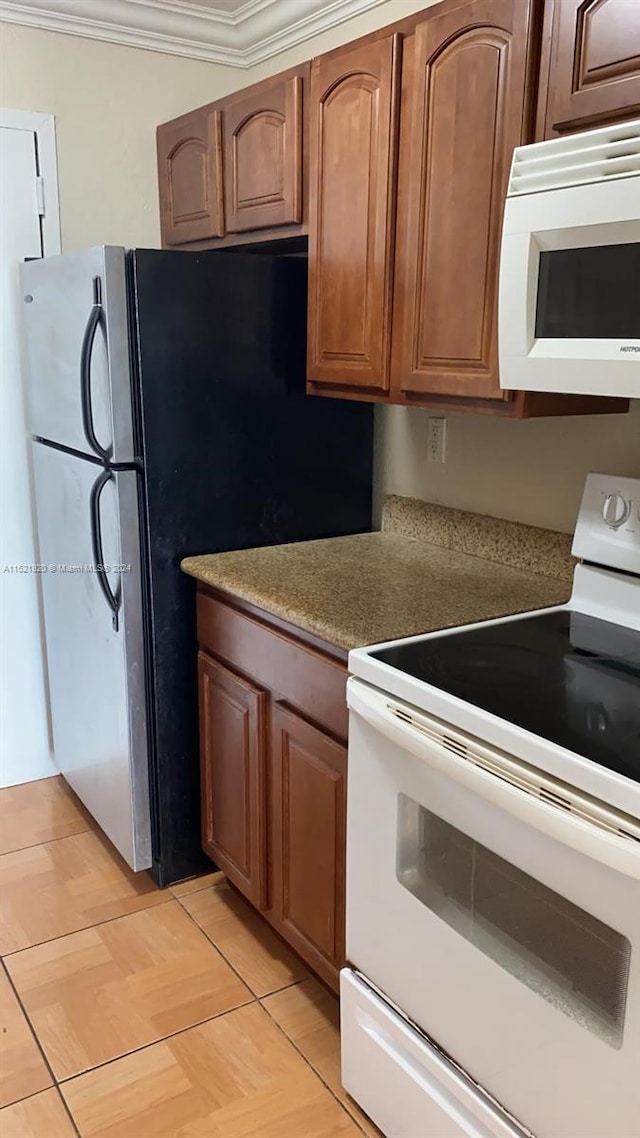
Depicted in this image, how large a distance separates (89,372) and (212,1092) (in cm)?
162

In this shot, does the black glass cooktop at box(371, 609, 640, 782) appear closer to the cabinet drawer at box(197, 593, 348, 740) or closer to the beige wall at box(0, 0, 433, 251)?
the cabinet drawer at box(197, 593, 348, 740)

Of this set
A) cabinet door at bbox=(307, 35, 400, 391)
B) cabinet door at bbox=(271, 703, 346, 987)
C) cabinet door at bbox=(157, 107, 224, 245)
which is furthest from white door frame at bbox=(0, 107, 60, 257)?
cabinet door at bbox=(271, 703, 346, 987)

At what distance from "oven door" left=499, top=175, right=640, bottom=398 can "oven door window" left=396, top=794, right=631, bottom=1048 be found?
73cm

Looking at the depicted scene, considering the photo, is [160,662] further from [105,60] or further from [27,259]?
[105,60]

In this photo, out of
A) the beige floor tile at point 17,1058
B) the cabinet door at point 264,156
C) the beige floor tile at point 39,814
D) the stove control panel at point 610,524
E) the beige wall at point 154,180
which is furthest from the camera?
the beige floor tile at point 39,814

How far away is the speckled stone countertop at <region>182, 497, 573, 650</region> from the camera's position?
5.73 feet

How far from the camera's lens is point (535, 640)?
1.61 metres

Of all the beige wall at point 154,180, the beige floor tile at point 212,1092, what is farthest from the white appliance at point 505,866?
the beige wall at point 154,180

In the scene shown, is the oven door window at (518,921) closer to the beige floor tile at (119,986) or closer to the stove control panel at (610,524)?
the stove control panel at (610,524)

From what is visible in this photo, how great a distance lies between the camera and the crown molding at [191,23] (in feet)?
8.27

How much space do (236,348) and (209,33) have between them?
126cm

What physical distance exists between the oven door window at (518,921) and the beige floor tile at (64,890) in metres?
1.17

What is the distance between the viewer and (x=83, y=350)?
219cm

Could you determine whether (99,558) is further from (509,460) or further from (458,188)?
(458,188)
